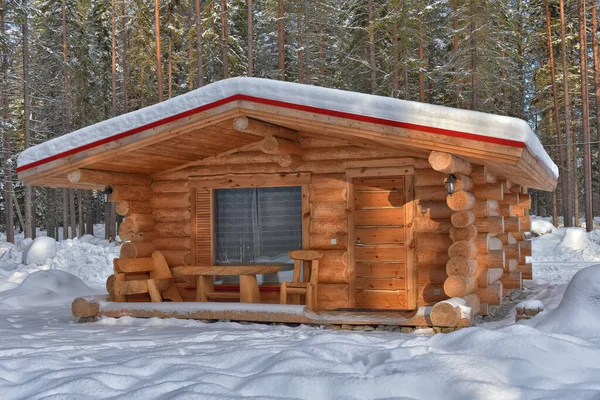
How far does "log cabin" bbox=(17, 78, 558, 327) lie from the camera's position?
26.7ft

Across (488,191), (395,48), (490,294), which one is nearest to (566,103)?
(395,48)

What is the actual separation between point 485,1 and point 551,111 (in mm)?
9702

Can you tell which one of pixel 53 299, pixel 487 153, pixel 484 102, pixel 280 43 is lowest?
pixel 53 299

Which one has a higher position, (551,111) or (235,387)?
(551,111)

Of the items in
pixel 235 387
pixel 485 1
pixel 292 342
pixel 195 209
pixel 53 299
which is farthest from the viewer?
pixel 485 1

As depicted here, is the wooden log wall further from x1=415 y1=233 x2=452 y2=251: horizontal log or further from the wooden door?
the wooden door

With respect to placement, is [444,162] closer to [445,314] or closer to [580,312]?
[445,314]

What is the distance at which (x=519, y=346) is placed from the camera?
17.1 feet

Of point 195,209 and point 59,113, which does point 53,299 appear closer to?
point 195,209

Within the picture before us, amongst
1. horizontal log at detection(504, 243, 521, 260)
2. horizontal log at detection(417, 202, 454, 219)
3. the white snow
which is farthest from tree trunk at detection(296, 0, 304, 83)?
horizontal log at detection(417, 202, 454, 219)

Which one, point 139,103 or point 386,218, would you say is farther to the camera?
point 139,103

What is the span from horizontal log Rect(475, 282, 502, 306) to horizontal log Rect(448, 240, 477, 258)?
794mm

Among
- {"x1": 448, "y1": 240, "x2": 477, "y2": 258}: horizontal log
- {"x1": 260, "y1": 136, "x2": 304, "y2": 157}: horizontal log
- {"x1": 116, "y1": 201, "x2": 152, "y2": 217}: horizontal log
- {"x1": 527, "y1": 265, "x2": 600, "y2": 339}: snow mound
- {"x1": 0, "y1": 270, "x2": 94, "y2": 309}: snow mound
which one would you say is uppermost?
{"x1": 260, "y1": 136, "x2": 304, "y2": 157}: horizontal log

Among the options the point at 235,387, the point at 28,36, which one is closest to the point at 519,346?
the point at 235,387
